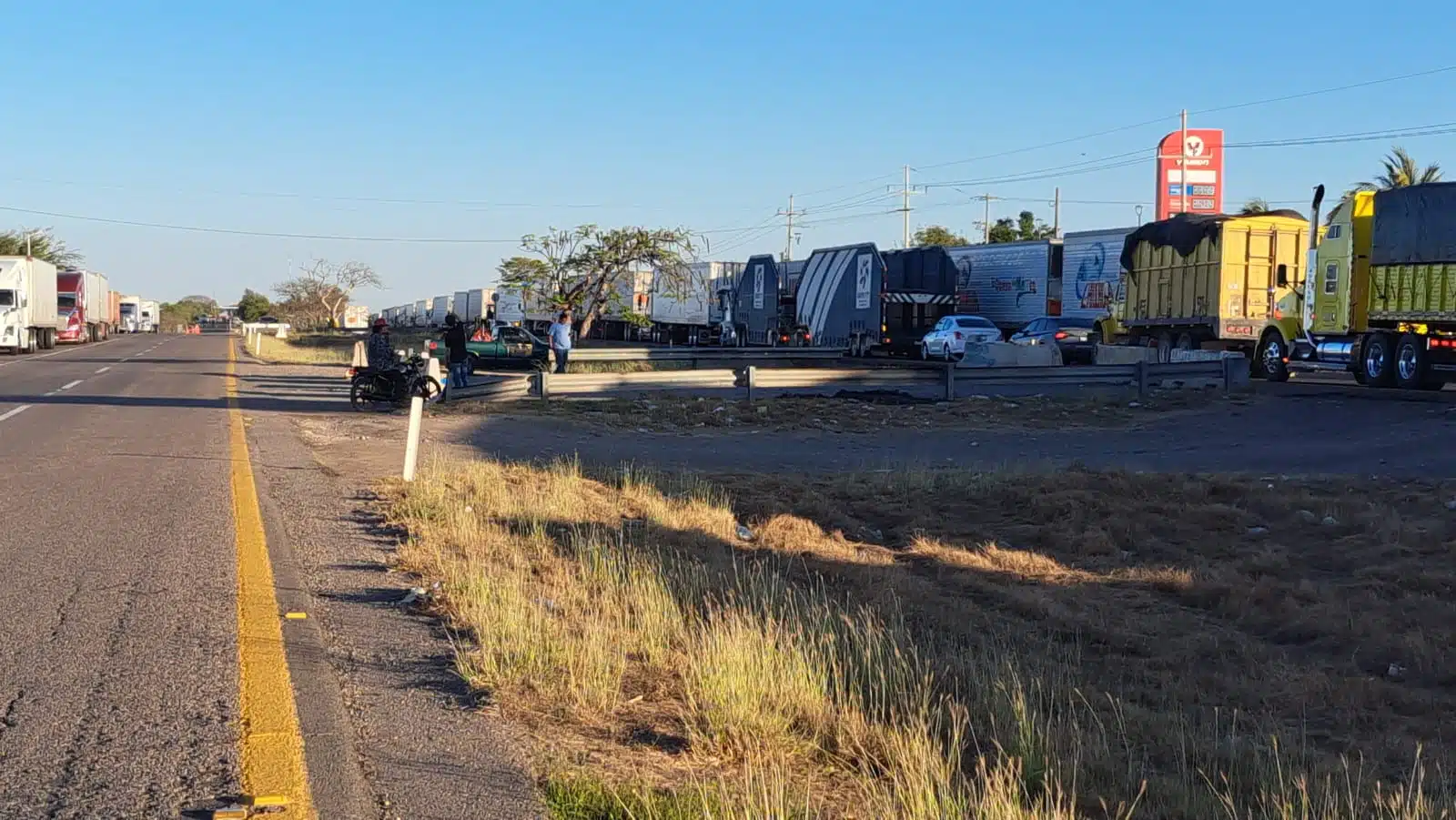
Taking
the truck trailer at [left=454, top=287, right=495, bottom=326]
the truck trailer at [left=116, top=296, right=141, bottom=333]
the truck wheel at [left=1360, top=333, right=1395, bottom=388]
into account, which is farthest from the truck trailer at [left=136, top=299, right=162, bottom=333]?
the truck wheel at [left=1360, top=333, right=1395, bottom=388]

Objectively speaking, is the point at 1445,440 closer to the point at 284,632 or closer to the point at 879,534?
the point at 879,534

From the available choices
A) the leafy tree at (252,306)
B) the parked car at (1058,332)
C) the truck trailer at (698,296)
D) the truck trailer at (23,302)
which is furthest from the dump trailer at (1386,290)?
the leafy tree at (252,306)

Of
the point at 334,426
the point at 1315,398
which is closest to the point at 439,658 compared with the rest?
the point at 334,426

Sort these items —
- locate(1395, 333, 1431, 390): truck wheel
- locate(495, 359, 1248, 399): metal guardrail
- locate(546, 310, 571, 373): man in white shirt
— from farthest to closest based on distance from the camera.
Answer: locate(546, 310, 571, 373): man in white shirt < locate(1395, 333, 1431, 390): truck wheel < locate(495, 359, 1248, 399): metal guardrail

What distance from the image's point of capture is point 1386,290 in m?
25.3

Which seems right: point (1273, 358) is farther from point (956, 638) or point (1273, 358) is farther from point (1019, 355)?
point (956, 638)

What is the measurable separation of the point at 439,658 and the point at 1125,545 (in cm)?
771

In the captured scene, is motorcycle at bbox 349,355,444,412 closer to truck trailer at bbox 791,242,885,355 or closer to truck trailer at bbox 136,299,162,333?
truck trailer at bbox 791,242,885,355

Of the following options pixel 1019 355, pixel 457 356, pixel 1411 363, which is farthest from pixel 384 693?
pixel 1019 355

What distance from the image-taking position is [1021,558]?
37.6ft

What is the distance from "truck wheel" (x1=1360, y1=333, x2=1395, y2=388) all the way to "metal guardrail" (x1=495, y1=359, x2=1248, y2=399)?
8.20 ft

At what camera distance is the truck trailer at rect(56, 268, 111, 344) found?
204 feet

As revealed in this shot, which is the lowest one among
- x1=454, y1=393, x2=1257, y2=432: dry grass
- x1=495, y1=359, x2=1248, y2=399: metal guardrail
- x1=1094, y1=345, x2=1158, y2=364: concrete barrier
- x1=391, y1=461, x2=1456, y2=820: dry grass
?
x1=391, y1=461, x2=1456, y2=820: dry grass

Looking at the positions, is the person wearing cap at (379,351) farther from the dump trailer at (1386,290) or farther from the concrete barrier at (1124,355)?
the dump trailer at (1386,290)
